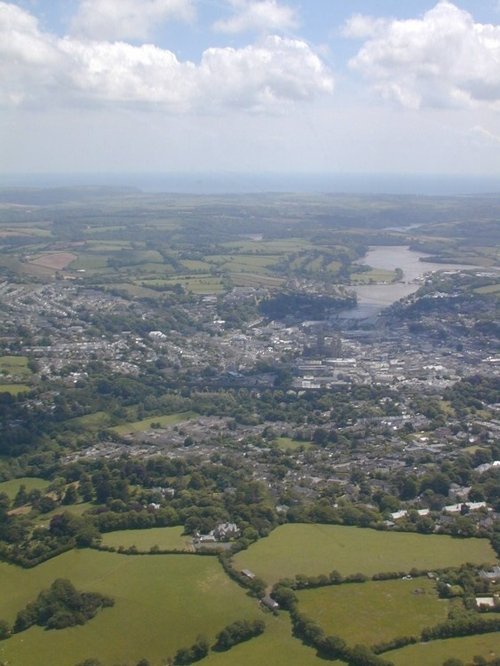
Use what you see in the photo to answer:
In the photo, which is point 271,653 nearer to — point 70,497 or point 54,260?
point 70,497

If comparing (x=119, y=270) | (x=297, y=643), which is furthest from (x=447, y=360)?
(x=119, y=270)

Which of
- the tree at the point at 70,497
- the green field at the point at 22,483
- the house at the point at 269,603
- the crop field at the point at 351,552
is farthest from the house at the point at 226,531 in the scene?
the green field at the point at 22,483

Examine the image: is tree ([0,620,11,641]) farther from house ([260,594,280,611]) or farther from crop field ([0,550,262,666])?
house ([260,594,280,611])

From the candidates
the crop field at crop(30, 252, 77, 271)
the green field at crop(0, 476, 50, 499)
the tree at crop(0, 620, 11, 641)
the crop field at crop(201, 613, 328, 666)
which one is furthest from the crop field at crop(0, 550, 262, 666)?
the crop field at crop(30, 252, 77, 271)

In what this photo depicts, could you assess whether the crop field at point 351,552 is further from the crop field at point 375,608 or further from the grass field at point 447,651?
the grass field at point 447,651

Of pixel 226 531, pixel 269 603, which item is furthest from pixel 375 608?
pixel 226 531
